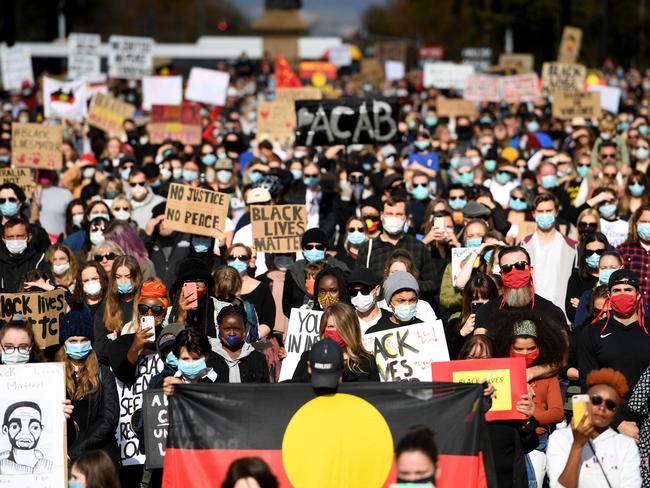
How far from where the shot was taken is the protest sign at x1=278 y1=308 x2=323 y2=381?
31.1ft

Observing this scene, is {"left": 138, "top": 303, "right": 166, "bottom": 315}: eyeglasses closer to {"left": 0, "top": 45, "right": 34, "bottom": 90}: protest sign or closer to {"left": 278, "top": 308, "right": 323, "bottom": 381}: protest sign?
{"left": 278, "top": 308, "right": 323, "bottom": 381}: protest sign

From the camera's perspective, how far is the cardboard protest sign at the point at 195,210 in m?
12.5

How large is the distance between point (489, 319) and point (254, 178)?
20.8 ft

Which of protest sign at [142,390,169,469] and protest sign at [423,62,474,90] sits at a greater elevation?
protest sign at [423,62,474,90]

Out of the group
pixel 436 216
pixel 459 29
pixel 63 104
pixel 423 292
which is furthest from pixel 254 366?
pixel 459 29

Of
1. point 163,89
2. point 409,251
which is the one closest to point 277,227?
point 409,251

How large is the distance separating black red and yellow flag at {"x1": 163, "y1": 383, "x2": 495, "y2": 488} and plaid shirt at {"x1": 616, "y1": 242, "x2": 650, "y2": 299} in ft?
12.2

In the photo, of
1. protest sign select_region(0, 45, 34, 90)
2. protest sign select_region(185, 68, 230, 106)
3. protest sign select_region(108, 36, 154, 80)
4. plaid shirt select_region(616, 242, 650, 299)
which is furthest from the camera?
protest sign select_region(108, 36, 154, 80)

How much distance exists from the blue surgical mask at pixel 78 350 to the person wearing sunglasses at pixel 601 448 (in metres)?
2.82

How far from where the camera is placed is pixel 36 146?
16.9 m

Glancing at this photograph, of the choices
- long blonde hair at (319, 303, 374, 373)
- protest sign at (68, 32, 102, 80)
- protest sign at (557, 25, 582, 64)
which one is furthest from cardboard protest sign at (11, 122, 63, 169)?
protest sign at (557, 25, 582, 64)

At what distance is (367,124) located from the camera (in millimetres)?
15867

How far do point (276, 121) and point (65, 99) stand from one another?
3224 mm

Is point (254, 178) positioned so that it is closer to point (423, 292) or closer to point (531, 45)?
point (423, 292)
